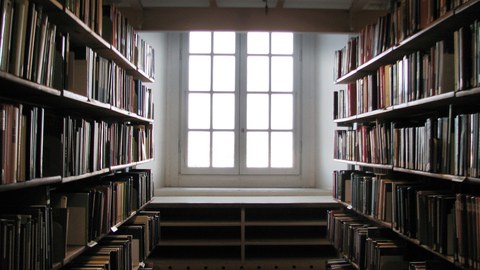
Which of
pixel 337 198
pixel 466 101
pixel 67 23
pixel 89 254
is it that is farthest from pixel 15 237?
pixel 337 198

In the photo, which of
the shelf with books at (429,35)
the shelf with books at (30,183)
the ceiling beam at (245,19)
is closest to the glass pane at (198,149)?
the ceiling beam at (245,19)

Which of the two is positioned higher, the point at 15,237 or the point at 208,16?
the point at 208,16

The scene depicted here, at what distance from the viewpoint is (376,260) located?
2619mm

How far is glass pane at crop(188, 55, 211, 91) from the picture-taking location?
5238 millimetres

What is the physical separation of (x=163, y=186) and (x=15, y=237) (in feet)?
12.4

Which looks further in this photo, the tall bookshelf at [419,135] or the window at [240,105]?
the window at [240,105]

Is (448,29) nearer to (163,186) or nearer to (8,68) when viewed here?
(8,68)

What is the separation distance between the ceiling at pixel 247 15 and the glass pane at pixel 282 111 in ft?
4.83

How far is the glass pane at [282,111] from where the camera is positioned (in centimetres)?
524

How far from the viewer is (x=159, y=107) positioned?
499 centimetres

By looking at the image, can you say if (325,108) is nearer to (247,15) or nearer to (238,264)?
(247,15)

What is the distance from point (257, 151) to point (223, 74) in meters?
1.10

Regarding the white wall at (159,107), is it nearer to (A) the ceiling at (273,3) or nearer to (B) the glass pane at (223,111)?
(B) the glass pane at (223,111)

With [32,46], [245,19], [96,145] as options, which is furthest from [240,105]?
[32,46]
